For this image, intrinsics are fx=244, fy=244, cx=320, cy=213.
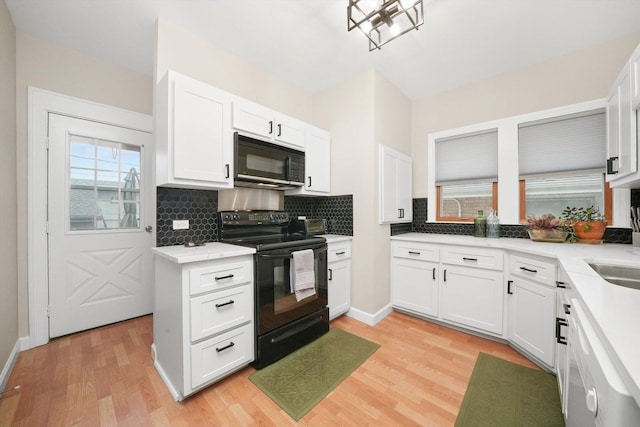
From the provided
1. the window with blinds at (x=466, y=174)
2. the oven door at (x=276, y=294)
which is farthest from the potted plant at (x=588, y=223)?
the oven door at (x=276, y=294)

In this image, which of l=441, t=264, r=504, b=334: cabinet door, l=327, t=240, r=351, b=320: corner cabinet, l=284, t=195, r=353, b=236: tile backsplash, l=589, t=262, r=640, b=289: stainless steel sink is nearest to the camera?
l=589, t=262, r=640, b=289: stainless steel sink

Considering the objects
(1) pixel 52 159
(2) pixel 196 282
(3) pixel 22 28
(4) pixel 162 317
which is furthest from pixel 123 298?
(3) pixel 22 28

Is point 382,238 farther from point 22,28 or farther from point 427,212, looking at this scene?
point 22,28

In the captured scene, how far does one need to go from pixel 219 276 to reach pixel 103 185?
195cm

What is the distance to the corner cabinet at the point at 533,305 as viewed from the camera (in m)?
1.75

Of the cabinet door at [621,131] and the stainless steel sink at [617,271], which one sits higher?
the cabinet door at [621,131]

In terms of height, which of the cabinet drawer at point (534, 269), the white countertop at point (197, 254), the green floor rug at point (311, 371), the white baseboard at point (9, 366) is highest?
the white countertop at point (197, 254)

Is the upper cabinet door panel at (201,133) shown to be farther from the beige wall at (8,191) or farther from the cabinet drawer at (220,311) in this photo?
the beige wall at (8,191)

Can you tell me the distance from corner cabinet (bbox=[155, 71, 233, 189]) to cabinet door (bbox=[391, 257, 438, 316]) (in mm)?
2068

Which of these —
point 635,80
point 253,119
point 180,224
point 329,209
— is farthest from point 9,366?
point 635,80

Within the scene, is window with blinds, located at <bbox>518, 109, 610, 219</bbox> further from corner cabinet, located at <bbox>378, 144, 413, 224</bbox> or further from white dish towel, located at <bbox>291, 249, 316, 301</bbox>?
white dish towel, located at <bbox>291, 249, 316, 301</bbox>

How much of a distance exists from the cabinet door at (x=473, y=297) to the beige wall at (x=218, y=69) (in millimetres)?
2586

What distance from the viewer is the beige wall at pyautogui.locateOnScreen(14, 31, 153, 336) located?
208cm

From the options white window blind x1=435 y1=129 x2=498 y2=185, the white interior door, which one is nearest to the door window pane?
the white interior door
